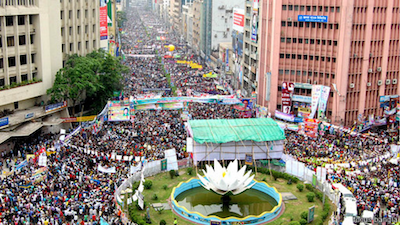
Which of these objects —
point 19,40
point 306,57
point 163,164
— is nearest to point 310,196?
point 163,164

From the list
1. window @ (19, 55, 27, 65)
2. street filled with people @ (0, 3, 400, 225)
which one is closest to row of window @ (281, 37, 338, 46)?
street filled with people @ (0, 3, 400, 225)

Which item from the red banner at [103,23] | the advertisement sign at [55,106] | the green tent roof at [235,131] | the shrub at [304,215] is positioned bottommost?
the shrub at [304,215]

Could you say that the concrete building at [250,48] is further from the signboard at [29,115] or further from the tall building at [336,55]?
the signboard at [29,115]

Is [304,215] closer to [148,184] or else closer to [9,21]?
[148,184]

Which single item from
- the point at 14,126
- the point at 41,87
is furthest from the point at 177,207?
the point at 41,87

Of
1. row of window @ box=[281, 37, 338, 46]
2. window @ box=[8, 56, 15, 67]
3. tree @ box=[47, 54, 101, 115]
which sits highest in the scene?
row of window @ box=[281, 37, 338, 46]

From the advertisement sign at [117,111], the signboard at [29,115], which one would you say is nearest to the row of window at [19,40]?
the signboard at [29,115]

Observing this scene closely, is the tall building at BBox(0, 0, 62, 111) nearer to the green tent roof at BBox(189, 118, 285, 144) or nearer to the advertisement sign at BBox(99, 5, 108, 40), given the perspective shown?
the advertisement sign at BBox(99, 5, 108, 40)
